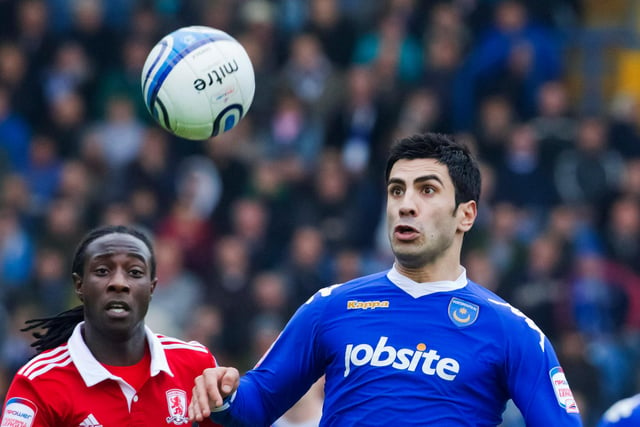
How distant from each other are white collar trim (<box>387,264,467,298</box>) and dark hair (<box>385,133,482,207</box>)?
0.33 m

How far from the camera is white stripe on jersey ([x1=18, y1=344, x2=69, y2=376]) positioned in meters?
5.66

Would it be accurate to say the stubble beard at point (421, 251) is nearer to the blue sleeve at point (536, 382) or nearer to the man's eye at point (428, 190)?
the man's eye at point (428, 190)

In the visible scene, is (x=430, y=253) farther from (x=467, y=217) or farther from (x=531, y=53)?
(x=531, y=53)

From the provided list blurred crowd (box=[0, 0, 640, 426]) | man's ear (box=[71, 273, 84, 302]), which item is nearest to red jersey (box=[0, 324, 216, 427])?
man's ear (box=[71, 273, 84, 302])

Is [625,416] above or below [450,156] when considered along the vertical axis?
below

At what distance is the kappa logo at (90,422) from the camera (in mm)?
5617

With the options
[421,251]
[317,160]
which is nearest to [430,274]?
[421,251]

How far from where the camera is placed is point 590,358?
11398 mm

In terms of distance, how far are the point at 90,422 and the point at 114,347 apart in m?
0.35

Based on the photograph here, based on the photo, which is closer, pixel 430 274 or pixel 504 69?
pixel 430 274

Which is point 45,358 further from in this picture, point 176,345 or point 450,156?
point 450,156

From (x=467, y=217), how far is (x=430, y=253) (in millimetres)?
259

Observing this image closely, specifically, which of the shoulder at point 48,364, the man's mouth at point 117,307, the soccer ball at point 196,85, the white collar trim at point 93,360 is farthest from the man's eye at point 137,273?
the soccer ball at point 196,85

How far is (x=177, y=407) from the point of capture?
5.80m
